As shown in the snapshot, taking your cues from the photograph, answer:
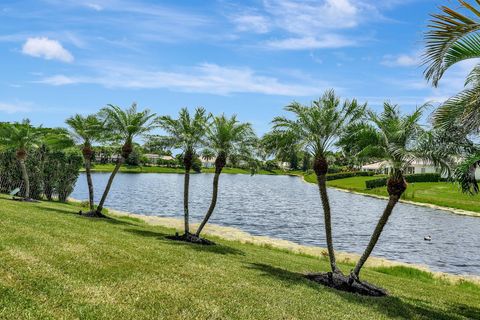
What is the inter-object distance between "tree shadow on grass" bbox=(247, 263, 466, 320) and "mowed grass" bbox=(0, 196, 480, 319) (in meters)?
0.06

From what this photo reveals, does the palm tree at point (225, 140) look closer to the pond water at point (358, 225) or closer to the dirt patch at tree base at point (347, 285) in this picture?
the dirt patch at tree base at point (347, 285)

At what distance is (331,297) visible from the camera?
17047 mm

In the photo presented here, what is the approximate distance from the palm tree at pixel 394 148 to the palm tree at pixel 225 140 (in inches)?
395

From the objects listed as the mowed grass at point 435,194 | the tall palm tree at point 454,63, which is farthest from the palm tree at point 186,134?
the mowed grass at point 435,194

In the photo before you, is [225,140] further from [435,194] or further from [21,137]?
[435,194]

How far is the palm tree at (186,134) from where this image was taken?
31.0 meters

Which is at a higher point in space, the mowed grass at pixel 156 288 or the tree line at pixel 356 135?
the tree line at pixel 356 135

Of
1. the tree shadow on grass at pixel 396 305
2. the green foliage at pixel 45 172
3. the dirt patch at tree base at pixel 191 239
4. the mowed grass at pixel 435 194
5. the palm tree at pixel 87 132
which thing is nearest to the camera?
the tree shadow on grass at pixel 396 305


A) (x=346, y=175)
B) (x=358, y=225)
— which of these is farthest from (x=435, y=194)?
(x=346, y=175)

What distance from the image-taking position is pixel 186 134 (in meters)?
Answer: 31.2

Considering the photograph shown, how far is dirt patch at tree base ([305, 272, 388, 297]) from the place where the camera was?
1995 cm

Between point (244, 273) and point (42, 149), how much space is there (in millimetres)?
43381

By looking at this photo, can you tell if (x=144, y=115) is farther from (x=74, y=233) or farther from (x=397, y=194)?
(x=397, y=194)

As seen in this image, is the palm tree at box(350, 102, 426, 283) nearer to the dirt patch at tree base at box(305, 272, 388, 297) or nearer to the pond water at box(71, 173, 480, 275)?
the dirt patch at tree base at box(305, 272, 388, 297)
